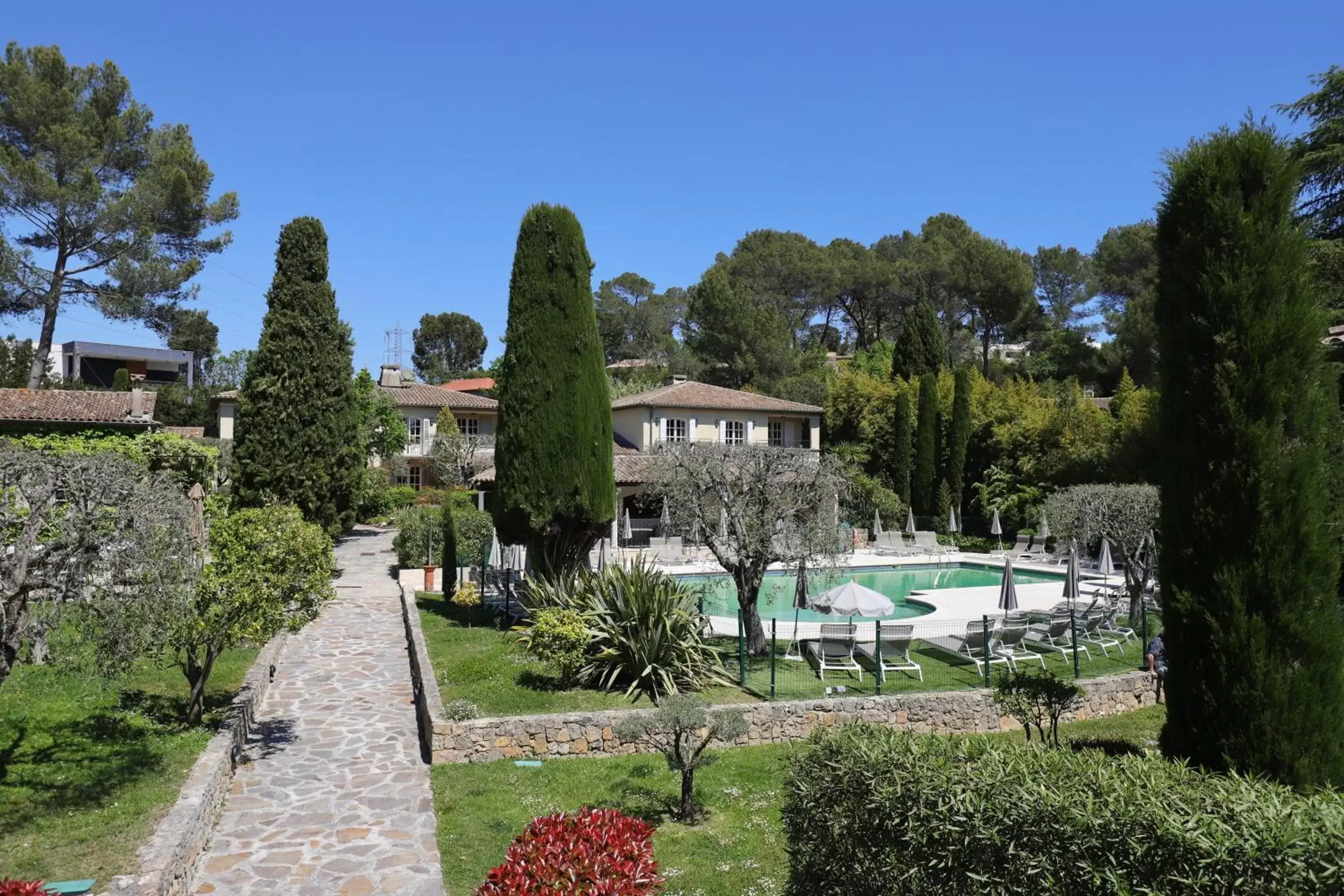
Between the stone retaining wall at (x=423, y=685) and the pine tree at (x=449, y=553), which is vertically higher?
the pine tree at (x=449, y=553)

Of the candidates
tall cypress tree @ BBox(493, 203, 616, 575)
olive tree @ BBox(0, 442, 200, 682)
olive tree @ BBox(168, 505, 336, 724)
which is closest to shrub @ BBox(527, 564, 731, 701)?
tall cypress tree @ BBox(493, 203, 616, 575)

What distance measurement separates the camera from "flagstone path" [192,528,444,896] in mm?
7637

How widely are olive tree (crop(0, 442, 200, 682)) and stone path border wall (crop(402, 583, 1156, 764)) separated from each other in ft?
12.4

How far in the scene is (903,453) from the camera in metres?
41.8

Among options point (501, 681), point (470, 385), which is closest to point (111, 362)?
point (470, 385)

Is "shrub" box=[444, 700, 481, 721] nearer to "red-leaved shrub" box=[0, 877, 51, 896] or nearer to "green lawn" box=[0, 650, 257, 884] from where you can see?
"green lawn" box=[0, 650, 257, 884]

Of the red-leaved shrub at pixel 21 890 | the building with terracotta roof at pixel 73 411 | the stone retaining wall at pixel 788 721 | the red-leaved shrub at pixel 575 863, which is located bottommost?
the stone retaining wall at pixel 788 721

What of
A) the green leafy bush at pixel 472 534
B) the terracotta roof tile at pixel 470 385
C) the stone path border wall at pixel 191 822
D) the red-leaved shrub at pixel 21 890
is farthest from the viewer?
the terracotta roof tile at pixel 470 385

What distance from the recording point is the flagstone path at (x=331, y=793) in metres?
7.64

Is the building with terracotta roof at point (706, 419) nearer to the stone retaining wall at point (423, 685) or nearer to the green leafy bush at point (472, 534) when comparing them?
the green leafy bush at point (472, 534)

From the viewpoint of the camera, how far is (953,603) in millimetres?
24062

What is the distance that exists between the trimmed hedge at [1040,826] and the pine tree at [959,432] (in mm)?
35821

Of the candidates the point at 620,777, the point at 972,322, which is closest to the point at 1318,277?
the point at 620,777

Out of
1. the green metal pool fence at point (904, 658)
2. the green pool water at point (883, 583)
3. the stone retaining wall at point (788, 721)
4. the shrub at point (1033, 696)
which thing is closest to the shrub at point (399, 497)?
the green pool water at point (883, 583)
